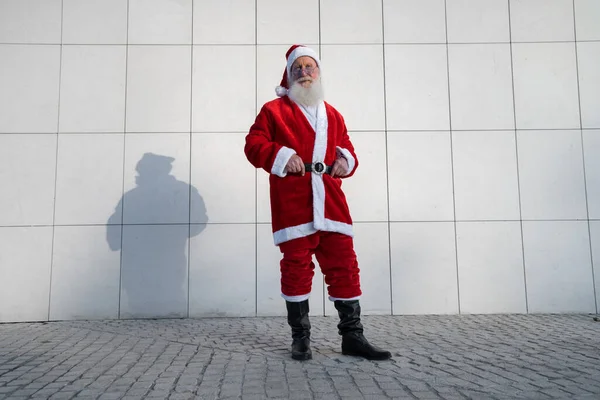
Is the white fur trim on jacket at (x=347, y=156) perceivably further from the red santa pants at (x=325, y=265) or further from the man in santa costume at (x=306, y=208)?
the red santa pants at (x=325, y=265)

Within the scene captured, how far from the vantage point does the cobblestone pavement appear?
6.20ft

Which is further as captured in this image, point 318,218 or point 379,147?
point 379,147

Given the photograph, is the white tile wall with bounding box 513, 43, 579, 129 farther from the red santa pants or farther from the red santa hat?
the red santa pants

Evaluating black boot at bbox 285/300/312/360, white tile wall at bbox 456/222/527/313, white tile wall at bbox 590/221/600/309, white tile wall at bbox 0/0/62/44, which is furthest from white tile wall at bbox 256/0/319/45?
white tile wall at bbox 590/221/600/309

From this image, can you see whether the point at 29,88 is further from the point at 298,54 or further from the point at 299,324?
the point at 299,324

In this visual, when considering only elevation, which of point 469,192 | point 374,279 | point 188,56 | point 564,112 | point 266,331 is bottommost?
point 266,331

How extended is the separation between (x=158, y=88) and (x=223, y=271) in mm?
1854

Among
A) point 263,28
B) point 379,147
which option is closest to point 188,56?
point 263,28

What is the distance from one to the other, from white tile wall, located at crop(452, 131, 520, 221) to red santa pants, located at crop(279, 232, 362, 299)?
190 centimetres

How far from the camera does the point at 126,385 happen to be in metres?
2.01

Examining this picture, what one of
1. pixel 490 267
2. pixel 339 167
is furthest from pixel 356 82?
pixel 490 267

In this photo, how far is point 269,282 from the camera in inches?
153

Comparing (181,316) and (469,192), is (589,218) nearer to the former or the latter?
(469,192)

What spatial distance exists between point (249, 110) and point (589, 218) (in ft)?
11.1
